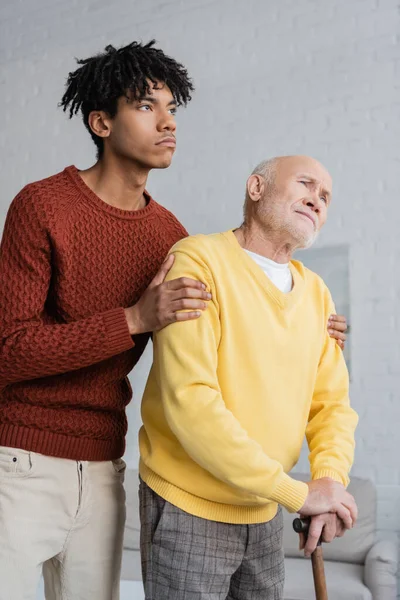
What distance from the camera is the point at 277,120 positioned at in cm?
413

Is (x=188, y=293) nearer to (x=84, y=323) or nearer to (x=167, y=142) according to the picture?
(x=84, y=323)

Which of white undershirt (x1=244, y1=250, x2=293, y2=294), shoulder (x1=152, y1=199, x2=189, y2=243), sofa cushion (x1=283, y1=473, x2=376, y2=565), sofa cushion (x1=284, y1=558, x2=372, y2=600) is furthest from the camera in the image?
sofa cushion (x1=283, y1=473, x2=376, y2=565)

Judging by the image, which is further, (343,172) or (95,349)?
(343,172)


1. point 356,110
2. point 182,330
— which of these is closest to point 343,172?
point 356,110

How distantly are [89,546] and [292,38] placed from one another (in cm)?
318

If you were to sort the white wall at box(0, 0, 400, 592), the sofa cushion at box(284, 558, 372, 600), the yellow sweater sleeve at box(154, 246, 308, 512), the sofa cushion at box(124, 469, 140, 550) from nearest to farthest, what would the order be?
the yellow sweater sleeve at box(154, 246, 308, 512)
the sofa cushion at box(284, 558, 372, 600)
the white wall at box(0, 0, 400, 592)
the sofa cushion at box(124, 469, 140, 550)

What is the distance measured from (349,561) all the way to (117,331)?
258 centimetres

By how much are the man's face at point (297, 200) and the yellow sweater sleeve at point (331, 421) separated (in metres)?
0.19

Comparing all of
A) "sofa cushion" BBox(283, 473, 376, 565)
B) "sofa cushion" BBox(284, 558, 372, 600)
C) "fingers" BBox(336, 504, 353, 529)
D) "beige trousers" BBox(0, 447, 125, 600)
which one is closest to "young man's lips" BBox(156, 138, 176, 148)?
"beige trousers" BBox(0, 447, 125, 600)

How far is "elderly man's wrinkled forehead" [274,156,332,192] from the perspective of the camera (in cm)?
174

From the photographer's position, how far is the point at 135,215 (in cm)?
178

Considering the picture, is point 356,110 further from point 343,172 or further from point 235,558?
point 235,558

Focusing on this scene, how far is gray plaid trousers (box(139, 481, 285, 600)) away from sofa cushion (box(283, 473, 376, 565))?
2.18 meters

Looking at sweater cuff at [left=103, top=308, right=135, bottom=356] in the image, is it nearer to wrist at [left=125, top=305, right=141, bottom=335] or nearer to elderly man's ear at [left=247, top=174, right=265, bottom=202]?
wrist at [left=125, top=305, right=141, bottom=335]
